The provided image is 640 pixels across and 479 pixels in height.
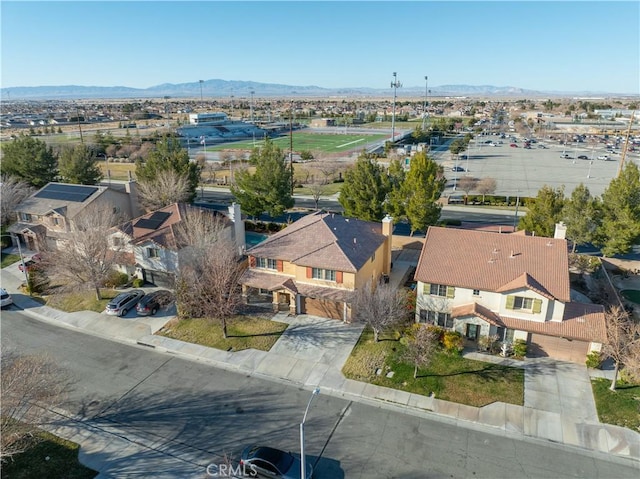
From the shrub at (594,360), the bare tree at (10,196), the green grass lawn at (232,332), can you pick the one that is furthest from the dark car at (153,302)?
the shrub at (594,360)

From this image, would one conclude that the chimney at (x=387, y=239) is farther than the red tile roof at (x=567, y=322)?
Yes

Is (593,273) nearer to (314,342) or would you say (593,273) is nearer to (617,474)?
(617,474)

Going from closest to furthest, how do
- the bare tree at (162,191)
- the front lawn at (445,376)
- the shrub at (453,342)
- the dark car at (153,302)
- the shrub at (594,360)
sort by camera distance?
the front lawn at (445,376)
the shrub at (594,360)
the shrub at (453,342)
the dark car at (153,302)
the bare tree at (162,191)

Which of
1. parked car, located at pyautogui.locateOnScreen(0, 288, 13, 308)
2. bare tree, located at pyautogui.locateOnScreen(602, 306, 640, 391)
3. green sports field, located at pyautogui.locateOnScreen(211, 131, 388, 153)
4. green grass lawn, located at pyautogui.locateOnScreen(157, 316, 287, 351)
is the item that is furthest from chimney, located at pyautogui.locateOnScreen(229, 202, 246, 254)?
green sports field, located at pyautogui.locateOnScreen(211, 131, 388, 153)

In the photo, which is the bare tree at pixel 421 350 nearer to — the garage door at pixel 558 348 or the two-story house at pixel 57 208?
the garage door at pixel 558 348

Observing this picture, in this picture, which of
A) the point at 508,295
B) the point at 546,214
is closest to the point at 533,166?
the point at 546,214

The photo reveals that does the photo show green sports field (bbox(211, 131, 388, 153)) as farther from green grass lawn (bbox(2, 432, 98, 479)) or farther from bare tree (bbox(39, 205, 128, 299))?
green grass lawn (bbox(2, 432, 98, 479))

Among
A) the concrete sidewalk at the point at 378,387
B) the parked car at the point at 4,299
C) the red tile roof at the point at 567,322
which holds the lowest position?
the concrete sidewalk at the point at 378,387
